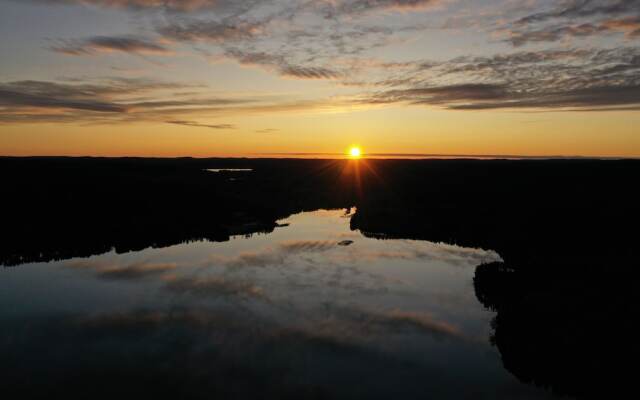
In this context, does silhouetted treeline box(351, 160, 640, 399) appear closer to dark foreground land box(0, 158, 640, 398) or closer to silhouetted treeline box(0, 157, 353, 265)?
dark foreground land box(0, 158, 640, 398)

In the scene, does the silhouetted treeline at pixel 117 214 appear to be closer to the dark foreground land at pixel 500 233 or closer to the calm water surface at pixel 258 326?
the dark foreground land at pixel 500 233

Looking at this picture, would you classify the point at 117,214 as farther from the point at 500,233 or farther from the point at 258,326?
the point at 500,233

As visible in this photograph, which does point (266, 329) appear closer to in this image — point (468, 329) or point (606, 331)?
point (468, 329)

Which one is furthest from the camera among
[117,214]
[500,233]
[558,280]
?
[117,214]

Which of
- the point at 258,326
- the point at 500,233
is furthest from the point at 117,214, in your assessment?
the point at 500,233

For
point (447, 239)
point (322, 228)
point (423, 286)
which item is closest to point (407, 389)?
point (423, 286)

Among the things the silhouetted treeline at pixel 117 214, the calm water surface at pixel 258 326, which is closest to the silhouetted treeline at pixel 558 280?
the calm water surface at pixel 258 326

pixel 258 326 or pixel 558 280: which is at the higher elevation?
pixel 558 280
